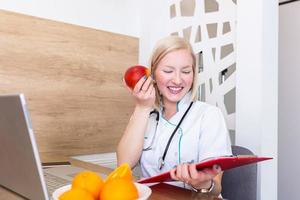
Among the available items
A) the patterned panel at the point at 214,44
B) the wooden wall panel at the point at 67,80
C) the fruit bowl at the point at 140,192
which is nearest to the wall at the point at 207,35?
the patterned panel at the point at 214,44

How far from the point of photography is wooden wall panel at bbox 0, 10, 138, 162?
1291mm

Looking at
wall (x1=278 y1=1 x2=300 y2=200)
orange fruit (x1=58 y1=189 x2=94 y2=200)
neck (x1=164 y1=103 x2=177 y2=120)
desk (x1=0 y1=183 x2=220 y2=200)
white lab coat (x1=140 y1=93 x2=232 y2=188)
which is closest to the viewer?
orange fruit (x1=58 y1=189 x2=94 y2=200)

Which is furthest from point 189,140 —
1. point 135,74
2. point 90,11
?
point 90,11

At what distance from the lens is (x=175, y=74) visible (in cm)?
105

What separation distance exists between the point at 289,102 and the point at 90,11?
1.31m

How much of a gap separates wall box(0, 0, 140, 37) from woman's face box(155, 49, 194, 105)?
2.01 ft

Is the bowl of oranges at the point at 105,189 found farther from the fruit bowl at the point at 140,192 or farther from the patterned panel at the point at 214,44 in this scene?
the patterned panel at the point at 214,44

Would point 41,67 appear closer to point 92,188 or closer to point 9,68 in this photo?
point 9,68

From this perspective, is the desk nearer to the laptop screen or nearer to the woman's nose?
the laptop screen

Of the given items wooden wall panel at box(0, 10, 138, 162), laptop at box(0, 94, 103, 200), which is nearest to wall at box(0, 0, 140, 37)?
wooden wall panel at box(0, 10, 138, 162)

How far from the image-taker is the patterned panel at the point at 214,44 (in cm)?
138

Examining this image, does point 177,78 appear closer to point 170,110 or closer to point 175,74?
point 175,74

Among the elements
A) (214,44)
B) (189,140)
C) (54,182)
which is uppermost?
(214,44)

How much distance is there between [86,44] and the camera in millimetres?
1496
